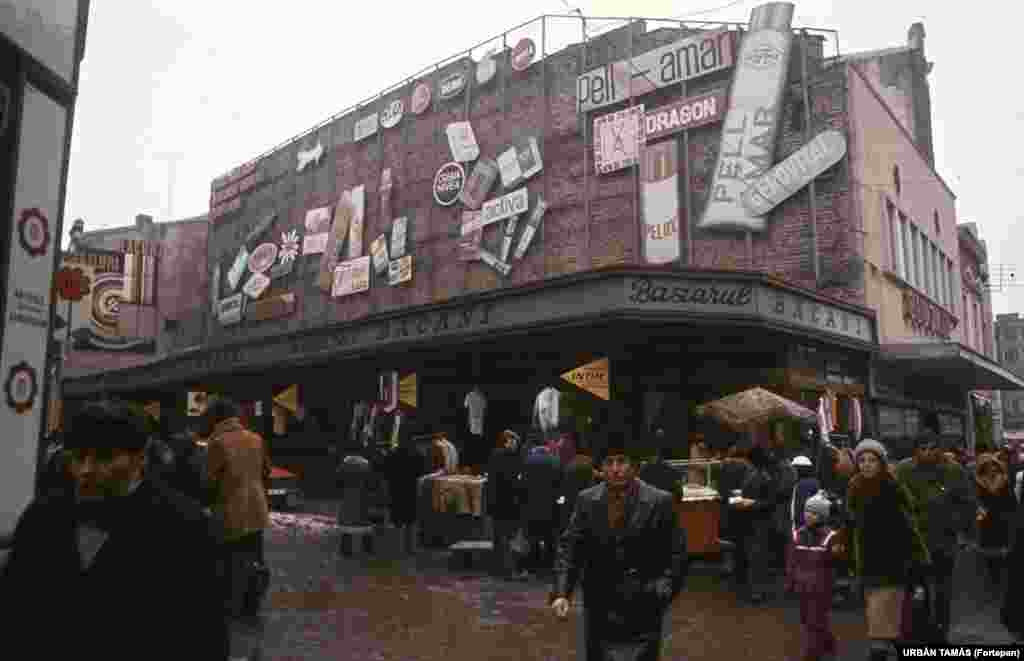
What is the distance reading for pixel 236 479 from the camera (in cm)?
746

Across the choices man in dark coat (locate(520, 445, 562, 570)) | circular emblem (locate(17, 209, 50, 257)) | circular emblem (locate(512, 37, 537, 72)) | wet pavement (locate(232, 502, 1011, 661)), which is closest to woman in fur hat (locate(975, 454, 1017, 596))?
wet pavement (locate(232, 502, 1011, 661))

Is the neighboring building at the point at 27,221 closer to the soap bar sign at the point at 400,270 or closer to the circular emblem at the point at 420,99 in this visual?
the soap bar sign at the point at 400,270

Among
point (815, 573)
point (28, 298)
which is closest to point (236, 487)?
point (28, 298)

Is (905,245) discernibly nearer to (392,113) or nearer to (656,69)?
(656,69)

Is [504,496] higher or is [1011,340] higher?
[1011,340]

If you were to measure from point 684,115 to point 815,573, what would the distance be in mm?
16891

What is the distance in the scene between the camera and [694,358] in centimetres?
1730

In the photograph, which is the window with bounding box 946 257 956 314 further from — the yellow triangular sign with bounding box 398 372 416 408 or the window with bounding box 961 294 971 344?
the yellow triangular sign with bounding box 398 372 416 408

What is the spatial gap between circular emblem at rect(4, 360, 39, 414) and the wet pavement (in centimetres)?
277

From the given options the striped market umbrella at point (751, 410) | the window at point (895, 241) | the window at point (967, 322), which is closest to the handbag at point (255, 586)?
the striped market umbrella at point (751, 410)

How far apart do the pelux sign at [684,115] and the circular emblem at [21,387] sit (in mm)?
18505

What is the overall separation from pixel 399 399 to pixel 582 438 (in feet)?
16.9

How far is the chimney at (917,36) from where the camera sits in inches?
1144

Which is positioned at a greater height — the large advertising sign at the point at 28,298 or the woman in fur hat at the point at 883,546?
the large advertising sign at the point at 28,298
